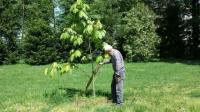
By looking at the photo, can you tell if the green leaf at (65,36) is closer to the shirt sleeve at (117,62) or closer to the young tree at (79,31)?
the young tree at (79,31)

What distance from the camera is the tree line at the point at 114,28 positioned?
31484mm

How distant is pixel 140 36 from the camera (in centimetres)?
3111

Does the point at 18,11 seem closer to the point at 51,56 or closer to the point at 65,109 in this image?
the point at 51,56

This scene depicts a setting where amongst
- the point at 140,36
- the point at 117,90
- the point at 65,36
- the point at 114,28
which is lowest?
the point at 117,90

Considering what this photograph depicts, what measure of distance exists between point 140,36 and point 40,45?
7621mm

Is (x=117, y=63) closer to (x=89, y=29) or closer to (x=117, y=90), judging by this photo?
(x=117, y=90)

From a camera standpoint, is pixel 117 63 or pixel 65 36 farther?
pixel 65 36

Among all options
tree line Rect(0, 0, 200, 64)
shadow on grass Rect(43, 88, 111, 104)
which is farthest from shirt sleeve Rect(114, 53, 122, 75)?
tree line Rect(0, 0, 200, 64)

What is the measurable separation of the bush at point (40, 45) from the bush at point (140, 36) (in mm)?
5579

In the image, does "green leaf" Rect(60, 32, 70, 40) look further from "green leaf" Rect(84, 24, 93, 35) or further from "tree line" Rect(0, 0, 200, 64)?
"tree line" Rect(0, 0, 200, 64)

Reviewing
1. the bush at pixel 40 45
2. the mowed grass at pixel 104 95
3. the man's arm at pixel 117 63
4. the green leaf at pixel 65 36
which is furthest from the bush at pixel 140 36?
the man's arm at pixel 117 63

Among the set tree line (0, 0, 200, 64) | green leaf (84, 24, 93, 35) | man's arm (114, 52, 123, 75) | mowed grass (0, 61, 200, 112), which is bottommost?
mowed grass (0, 61, 200, 112)

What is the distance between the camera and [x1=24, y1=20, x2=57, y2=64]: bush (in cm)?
3152

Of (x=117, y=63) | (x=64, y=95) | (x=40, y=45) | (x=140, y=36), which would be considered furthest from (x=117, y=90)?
(x=40, y=45)
